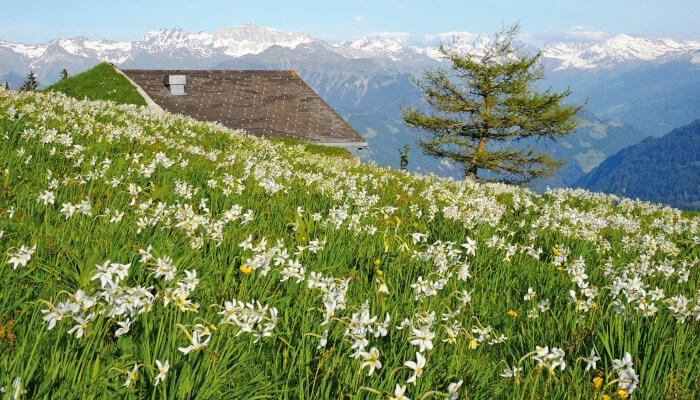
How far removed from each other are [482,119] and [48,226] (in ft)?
147

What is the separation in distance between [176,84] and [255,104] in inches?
335

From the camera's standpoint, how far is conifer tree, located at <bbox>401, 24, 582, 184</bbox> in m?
41.5

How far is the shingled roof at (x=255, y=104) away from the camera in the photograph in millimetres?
41125

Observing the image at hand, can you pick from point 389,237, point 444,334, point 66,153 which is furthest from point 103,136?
point 444,334

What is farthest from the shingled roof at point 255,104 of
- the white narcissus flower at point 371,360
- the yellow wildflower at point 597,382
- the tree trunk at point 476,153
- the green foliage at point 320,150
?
the white narcissus flower at point 371,360

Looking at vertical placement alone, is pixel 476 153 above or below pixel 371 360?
below

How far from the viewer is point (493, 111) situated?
4269cm

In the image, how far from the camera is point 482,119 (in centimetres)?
4422

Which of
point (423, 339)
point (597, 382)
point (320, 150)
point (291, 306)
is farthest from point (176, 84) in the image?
point (597, 382)

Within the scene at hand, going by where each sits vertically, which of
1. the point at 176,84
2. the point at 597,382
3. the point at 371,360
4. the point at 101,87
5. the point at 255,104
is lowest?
the point at 597,382

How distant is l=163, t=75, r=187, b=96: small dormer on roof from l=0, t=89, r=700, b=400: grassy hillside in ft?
136

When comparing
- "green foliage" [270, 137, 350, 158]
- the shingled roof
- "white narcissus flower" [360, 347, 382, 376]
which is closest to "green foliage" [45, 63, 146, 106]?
the shingled roof

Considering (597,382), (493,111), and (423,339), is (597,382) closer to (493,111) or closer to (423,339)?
(423,339)

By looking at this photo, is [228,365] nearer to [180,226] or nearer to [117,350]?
[117,350]
